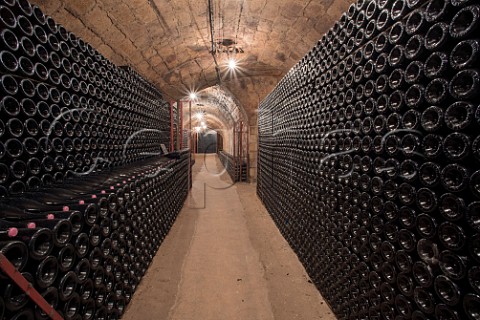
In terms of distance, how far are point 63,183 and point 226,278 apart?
7.71 ft

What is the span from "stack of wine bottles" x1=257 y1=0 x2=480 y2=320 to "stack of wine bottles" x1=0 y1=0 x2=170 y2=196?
3.00m

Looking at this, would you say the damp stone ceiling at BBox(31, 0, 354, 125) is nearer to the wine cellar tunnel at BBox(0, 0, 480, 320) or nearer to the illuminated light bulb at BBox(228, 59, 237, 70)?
the wine cellar tunnel at BBox(0, 0, 480, 320)

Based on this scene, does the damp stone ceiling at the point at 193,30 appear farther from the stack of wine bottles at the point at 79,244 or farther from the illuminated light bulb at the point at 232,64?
the stack of wine bottles at the point at 79,244

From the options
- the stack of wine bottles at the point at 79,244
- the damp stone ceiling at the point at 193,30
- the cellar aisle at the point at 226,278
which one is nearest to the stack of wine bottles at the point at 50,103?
the stack of wine bottles at the point at 79,244

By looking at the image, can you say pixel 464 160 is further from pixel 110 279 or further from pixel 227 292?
pixel 110 279

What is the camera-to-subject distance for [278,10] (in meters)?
5.30

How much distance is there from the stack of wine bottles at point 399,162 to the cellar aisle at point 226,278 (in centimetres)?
41

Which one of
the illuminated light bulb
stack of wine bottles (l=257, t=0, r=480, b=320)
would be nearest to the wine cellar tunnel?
stack of wine bottles (l=257, t=0, r=480, b=320)

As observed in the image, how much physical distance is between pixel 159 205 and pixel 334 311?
3.24 meters

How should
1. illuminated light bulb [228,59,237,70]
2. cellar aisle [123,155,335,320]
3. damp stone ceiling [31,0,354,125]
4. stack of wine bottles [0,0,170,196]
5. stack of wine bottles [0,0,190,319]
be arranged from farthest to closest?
illuminated light bulb [228,59,237,70] < damp stone ceiling [31,0,354,125] < cellar aisle [123,155,335,320] < stack of wine bottles [0,0,170,196] < stack of wine bottles [0,0,190,319]

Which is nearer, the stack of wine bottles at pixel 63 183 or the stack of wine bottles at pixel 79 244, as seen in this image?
the stack of wine bottles at pixel 79 244

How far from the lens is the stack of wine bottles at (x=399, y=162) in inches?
53.4

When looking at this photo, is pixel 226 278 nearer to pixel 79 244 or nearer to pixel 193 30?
pixel 79 244

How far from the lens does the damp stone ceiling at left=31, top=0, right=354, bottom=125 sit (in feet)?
14.8
